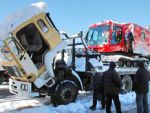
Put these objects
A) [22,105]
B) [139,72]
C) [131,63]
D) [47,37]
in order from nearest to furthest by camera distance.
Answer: [139,72], [47,37], [22,105], [131,63]

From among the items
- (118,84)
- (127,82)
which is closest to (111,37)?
(127,82)

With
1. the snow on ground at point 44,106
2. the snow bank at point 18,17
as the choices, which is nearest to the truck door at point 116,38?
the snow on ground at point 44,106

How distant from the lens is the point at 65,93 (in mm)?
13508

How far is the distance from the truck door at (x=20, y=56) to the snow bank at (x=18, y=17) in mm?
280

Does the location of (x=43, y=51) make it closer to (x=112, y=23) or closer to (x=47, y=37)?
(x=47, y=37)

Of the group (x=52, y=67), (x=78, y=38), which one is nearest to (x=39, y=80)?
(x=52, y=67)

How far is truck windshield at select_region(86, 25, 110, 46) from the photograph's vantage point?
2053 cm

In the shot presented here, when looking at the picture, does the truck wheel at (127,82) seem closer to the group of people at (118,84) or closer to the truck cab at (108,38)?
the truck cab at (108,38)

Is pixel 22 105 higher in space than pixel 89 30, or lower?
lower

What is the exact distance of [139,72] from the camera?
10.8m

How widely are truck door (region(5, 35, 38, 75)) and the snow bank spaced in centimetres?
28

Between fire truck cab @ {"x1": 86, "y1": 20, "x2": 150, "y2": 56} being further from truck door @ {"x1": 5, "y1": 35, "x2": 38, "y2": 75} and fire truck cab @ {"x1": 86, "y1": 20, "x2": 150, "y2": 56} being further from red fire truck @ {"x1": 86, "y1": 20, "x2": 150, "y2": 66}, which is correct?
truck door @ {"x1": 5, "y1": 35, "x2": 38, "y2": 75}

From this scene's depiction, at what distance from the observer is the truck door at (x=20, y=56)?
12.3m

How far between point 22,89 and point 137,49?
33.0 feet
